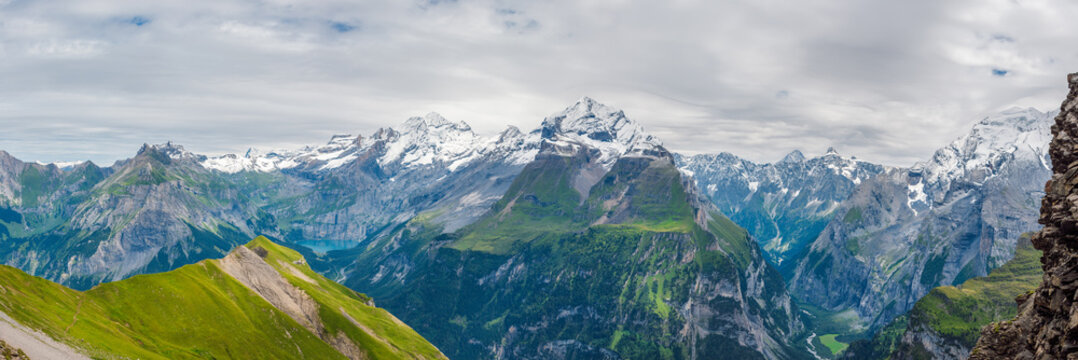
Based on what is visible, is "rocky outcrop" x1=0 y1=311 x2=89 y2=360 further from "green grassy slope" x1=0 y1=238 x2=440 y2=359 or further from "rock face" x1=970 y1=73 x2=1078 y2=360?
"rock face" x1=970 y1=73 x2=1078 y2=360

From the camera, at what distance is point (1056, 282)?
42.3 meters

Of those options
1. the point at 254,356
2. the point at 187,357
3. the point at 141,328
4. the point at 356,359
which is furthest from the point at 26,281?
the point at 356,359

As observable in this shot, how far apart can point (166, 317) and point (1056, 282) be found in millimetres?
166784

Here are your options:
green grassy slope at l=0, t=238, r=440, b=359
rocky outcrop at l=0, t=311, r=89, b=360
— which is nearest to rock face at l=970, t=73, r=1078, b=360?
rocky outcrop at l=0, t=311, r=89, b=360

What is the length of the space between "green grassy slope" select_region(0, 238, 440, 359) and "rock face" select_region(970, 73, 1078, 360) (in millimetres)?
123129

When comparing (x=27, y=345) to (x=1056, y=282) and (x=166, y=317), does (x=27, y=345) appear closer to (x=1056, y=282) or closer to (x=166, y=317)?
(x=166, y=317)

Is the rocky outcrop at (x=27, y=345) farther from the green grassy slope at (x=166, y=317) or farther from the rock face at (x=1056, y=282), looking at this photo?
the rock face at (x=1056, y=282)

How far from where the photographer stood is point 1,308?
9225cm

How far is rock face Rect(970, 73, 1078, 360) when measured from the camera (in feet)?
135

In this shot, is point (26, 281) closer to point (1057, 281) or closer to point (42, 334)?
point (42, 334)

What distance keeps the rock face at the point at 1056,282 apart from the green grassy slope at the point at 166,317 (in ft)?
404

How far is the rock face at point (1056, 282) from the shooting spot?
4103 centimetres

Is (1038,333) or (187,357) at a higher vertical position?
(1038,333)

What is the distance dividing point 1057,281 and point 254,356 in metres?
163
